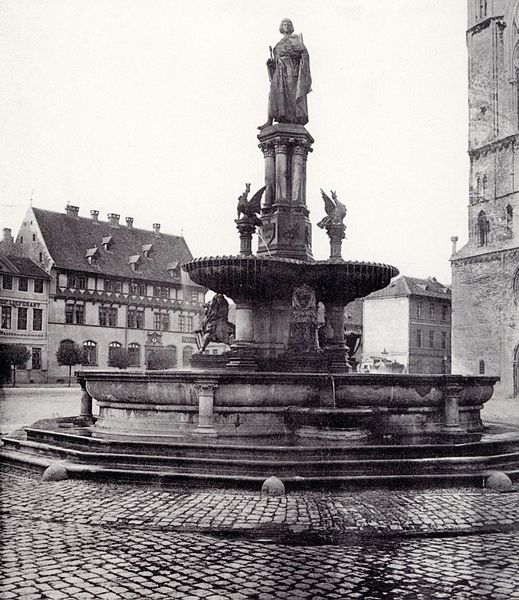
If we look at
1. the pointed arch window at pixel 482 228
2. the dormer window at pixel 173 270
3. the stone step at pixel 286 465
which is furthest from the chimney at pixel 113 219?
the stone step at pixel 286 465

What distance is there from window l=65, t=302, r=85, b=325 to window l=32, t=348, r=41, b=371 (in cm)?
365

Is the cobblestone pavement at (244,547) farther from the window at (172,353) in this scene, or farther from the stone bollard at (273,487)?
the window at (172,353)

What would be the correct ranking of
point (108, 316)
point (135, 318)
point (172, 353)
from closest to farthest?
1. point (108, 316)
2. point (135, 318)
3. point (172, 353)

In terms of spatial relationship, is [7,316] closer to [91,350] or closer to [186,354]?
[91,350]

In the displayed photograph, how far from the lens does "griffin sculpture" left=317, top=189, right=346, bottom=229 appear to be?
16.7 metres

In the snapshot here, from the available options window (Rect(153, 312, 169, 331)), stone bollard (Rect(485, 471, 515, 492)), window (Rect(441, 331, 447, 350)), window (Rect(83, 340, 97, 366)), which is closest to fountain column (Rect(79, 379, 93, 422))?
stone bollard (Rect(485, 471, 515, 492))

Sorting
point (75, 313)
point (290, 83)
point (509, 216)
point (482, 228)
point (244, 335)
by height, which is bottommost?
point (244, 335)

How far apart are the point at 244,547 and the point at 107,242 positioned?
190 feet

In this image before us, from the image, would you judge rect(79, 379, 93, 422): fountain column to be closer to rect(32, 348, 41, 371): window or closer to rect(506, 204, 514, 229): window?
rect(506, 204, 514, 229): window

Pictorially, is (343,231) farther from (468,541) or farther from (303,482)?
(468,541)

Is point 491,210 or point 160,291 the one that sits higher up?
point 491,210

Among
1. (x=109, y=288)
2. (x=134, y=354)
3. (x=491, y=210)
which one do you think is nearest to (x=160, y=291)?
(x=109, y=288)

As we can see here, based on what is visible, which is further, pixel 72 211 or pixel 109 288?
pixel 72 211

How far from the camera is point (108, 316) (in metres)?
60.2
